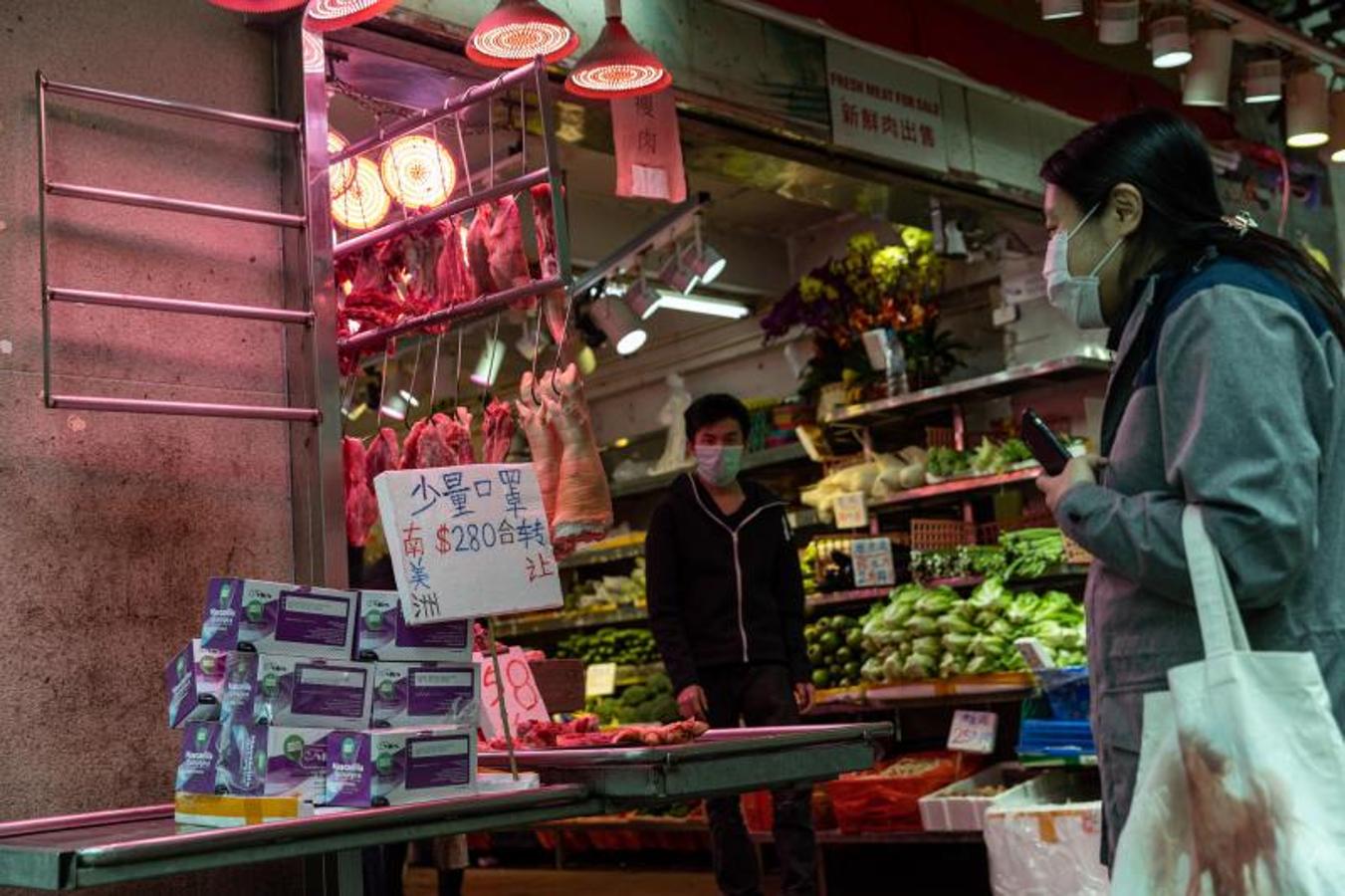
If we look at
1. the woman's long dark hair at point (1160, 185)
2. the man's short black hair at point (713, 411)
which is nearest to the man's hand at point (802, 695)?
the man's short black hair at point (713, 411)

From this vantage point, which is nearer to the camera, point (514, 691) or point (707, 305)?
point (514, 691)

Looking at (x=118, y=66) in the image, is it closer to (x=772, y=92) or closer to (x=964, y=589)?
(x=772, y=92)

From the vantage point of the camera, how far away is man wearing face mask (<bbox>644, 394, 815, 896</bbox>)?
5.35 meters

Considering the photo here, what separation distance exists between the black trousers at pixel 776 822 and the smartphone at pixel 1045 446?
296 cm

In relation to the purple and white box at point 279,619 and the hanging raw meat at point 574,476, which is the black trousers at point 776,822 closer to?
the hanging raw meat at point 574,476

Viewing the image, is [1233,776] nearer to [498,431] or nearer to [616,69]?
[498,431]

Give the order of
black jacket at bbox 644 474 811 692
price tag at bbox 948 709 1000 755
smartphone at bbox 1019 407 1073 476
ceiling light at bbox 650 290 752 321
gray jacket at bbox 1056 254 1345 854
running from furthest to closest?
1. ceiling light at bbox 650 290 752 321
2. price tag at bbox 948 709 1000 755
3. black jacket at bbox 644 474 811 692
4. smartphone at bbox 1019 407 1073 476
5. gray jacket at bbox 1056 254 1345 854

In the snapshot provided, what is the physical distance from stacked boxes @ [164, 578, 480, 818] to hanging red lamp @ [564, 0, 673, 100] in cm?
195

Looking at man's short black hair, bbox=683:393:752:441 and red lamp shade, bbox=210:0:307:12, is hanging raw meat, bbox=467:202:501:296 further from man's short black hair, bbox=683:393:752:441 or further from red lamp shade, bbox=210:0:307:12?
man's short black hair, bbox=683:393:752:441

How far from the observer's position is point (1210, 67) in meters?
6.80

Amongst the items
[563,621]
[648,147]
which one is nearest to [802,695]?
[648,147]

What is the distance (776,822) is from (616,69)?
2609 mm

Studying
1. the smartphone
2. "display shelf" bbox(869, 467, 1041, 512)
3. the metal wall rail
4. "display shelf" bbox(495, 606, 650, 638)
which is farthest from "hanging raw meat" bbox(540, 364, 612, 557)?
"display shelf" bbox(495, 606, 650, 638)

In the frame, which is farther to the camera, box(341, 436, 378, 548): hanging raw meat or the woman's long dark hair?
box(341, 436, 378, 548): hanging raw meat
